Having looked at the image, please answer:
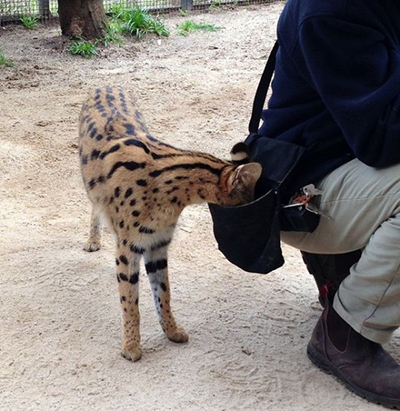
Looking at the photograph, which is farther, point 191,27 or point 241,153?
point 191,27

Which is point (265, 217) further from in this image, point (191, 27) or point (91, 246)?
point (191, 27)

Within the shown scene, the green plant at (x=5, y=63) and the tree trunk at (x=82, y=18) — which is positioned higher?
the tree trunk at (x=82, y=18)

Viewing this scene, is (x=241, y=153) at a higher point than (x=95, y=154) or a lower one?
higher

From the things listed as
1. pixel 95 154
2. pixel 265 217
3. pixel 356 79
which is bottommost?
pixel 95 154

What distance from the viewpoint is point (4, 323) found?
142 inches

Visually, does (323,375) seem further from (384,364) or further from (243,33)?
(243,33)

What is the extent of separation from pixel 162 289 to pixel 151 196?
1.53 ft

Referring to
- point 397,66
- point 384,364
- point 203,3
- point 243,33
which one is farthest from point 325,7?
point 203,3

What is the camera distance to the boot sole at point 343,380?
2.99 metres

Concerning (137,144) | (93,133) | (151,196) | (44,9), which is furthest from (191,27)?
(151,196)

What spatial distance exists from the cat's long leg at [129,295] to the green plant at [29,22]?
20.5ft

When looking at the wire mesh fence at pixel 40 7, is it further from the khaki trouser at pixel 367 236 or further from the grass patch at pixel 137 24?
the khaki trouser at pixel 367 236

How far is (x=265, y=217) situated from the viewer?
2959 mm

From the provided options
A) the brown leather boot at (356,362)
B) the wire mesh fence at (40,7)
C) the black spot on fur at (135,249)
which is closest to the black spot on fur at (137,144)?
the black spot on fur at (135,249)
